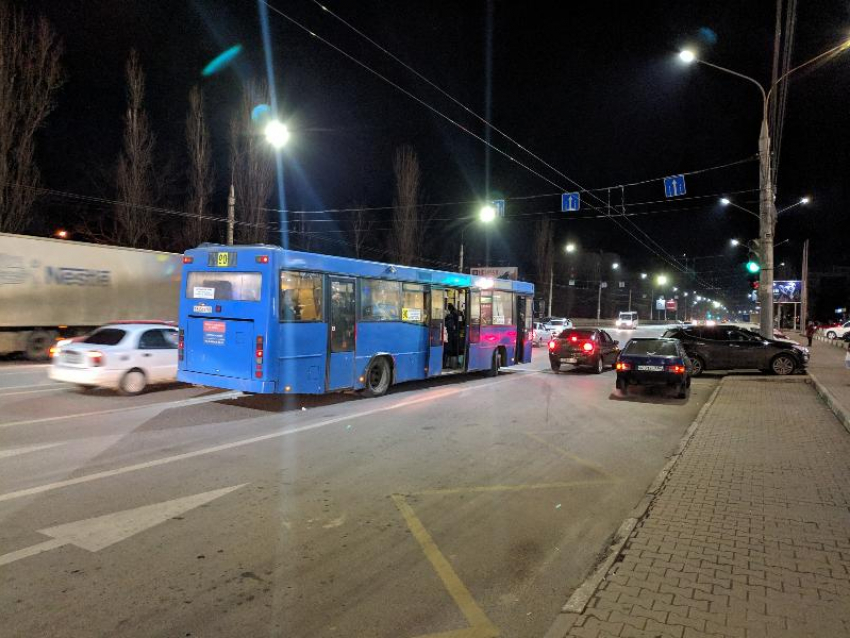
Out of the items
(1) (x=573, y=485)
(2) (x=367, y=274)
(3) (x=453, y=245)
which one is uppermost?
(3) (x=453, y=245)

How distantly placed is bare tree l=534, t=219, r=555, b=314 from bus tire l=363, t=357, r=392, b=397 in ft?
169

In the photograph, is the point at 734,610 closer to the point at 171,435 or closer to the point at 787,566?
the point at 787,566

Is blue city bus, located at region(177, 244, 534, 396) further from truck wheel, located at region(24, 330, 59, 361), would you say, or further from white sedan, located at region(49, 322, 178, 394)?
truck wheel, located at region(24, 330, 59, 361)

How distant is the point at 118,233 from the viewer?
28.2 meters

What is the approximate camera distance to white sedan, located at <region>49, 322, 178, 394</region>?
11875 millimetres

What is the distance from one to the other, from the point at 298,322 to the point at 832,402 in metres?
10.7

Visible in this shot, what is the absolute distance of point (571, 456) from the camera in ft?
26.6

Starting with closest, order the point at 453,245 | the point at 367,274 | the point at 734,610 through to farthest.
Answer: the point at 734,610 < the point at 367,274 < the point at 453,245

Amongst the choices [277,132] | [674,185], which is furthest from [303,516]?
[674,185]

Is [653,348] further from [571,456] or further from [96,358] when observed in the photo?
[96,358]

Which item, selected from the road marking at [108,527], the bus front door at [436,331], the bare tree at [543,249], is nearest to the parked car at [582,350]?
the bus front door at [436,331]

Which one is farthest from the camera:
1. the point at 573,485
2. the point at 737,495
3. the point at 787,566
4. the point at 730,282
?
the point at 730,282

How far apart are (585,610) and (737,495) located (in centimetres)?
340

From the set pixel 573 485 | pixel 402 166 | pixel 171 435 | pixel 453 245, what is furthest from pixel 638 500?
pixel 453 245
